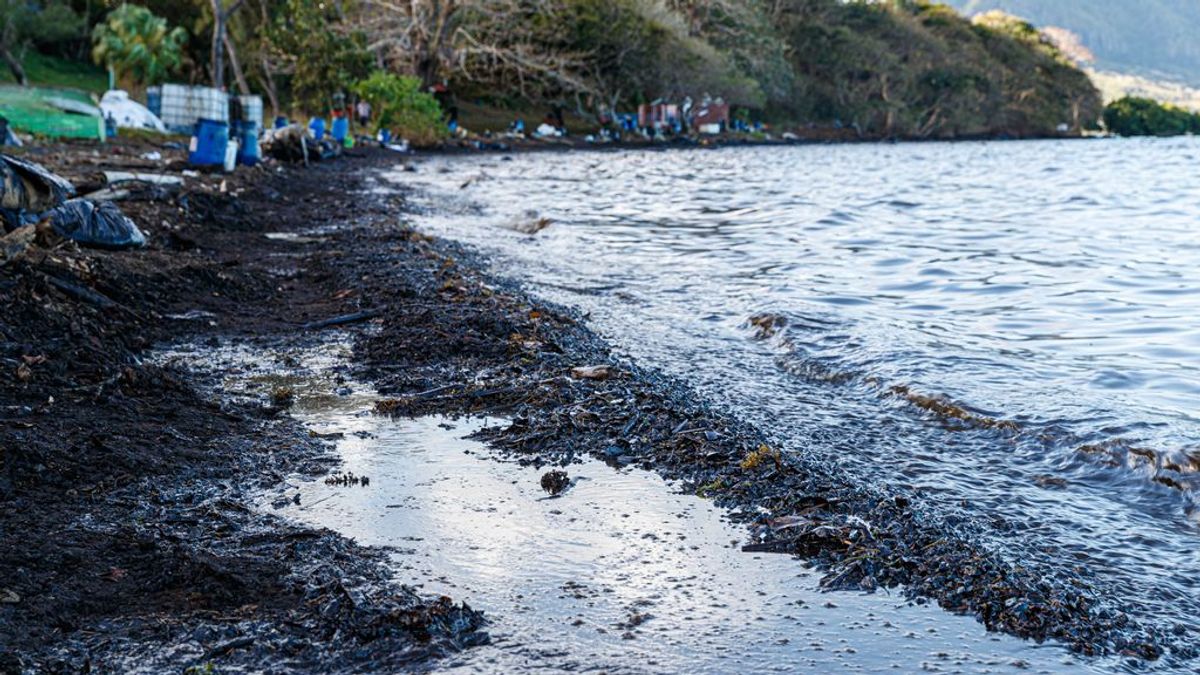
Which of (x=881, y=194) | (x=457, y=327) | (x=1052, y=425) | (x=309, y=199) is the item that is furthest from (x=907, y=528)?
(x=881, y=194)

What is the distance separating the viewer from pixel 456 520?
347 cm

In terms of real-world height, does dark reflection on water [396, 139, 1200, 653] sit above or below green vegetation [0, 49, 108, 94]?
below

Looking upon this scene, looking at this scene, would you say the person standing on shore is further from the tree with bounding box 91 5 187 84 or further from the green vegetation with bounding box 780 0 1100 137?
the green vegetation with bounding box 780 0 1100 137

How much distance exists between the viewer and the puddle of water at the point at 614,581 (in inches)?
103

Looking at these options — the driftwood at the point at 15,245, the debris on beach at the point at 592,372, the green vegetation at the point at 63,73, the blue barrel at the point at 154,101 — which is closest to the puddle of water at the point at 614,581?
the debris on beach at the point at 592,372

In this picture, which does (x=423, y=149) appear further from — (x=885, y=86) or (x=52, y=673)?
(x=885, y=86)

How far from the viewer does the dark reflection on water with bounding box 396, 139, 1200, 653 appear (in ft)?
13.0

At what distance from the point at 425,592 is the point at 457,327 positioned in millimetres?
3414

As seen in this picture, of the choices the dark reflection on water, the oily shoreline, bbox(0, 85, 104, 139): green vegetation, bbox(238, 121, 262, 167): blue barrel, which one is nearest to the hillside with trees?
bbox(0, 85, 104, 139): green vegetation

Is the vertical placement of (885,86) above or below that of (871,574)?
above

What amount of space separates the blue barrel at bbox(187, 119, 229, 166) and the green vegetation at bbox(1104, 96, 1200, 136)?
107m

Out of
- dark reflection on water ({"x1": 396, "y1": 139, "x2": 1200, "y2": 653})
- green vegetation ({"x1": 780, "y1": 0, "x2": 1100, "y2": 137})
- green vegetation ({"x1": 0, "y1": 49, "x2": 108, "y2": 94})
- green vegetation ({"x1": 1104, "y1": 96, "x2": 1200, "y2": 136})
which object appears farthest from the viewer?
green vegetation ({"x1": 1104, "y1": 96, "x2": 1200, "y2": 136})

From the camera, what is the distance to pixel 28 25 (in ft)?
158

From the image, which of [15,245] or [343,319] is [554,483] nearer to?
[343,319]
